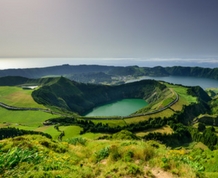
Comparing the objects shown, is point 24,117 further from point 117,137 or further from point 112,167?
point 112,167

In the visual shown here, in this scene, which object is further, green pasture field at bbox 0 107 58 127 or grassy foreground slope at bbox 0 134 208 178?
green pasture field at bbox 0 107 58 127

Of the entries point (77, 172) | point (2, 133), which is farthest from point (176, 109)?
point (77, 172)

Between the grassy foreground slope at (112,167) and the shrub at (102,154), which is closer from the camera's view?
the grassy foreground slope at (112,167)

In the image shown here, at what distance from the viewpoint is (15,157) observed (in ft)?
42.4

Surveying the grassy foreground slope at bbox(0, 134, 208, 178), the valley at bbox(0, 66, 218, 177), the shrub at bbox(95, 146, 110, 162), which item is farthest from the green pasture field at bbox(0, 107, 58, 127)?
the grassy foreground slope at bbox(0, 134, 208, 178)

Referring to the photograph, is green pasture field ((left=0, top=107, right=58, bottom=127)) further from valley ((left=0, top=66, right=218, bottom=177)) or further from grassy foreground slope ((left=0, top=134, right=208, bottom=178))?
grassy foreground slope ((left=0, top=134, right=208, bottom=178))

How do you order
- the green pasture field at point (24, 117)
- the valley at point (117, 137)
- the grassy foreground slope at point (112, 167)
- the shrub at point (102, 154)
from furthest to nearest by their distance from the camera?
1. the green pasture field at point (24, 117)
2. the shrub at point (102, 154)
3. the valley at point (117, 137)
4. the grassy foreground slope at point (112, 167)

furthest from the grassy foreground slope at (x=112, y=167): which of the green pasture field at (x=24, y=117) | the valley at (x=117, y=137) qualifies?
the green pasture field at (x=24, y=117)

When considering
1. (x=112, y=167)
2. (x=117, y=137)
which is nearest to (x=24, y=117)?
(x=117, y=137)

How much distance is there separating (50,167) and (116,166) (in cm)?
502

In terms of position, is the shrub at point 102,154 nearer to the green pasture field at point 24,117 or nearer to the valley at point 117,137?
the valley at point 117,137

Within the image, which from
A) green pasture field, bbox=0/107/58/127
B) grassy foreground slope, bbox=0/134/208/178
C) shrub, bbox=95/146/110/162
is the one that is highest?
→ grassy foreground slope, bbox=0/134/208/178

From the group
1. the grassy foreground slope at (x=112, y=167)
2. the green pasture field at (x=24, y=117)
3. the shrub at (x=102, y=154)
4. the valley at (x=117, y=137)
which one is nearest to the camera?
the grassy foreground slope at (x=112, y=167)

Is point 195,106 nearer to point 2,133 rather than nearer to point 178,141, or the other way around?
point 178,141
